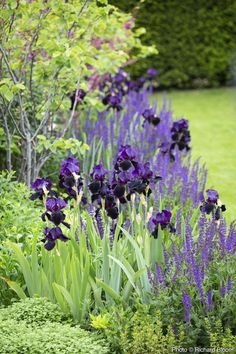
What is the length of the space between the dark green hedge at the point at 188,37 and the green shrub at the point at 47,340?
9608 mm

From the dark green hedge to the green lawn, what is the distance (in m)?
0.43

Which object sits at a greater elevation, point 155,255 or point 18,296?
point 155,255

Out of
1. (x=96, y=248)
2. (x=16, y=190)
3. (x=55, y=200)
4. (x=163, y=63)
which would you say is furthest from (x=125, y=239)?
(x=163, y=63)

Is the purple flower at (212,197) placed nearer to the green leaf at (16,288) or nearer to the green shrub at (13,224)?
the green shrub at (13,224)

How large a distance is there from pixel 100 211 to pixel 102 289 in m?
0.60

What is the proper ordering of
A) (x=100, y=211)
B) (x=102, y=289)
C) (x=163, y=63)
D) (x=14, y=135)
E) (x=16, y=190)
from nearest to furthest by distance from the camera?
(x=102, y=289) < (x=100, y=211) < (x=16, y=190) < (x=14, y=135) < (x=163, y=63)

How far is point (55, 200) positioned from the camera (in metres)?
3.79

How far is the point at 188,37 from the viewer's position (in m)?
13.0

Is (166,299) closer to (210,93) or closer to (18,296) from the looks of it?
(18,296)

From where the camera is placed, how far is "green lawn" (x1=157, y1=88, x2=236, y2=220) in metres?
7.52

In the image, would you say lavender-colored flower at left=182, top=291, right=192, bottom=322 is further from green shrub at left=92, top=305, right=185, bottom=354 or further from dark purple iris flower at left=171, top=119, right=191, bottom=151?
dark purple iris flower at left=171, top=119, right=191, bottom=151

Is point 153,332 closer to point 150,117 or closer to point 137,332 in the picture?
point 137,332

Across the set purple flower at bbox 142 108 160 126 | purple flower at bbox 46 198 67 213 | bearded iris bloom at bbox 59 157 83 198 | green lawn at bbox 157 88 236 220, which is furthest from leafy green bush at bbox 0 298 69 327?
purple flower at bbox 142 108 160 126

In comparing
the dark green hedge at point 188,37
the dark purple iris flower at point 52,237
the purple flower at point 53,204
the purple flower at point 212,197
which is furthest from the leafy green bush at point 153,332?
the dark green hedge at point 188,37
